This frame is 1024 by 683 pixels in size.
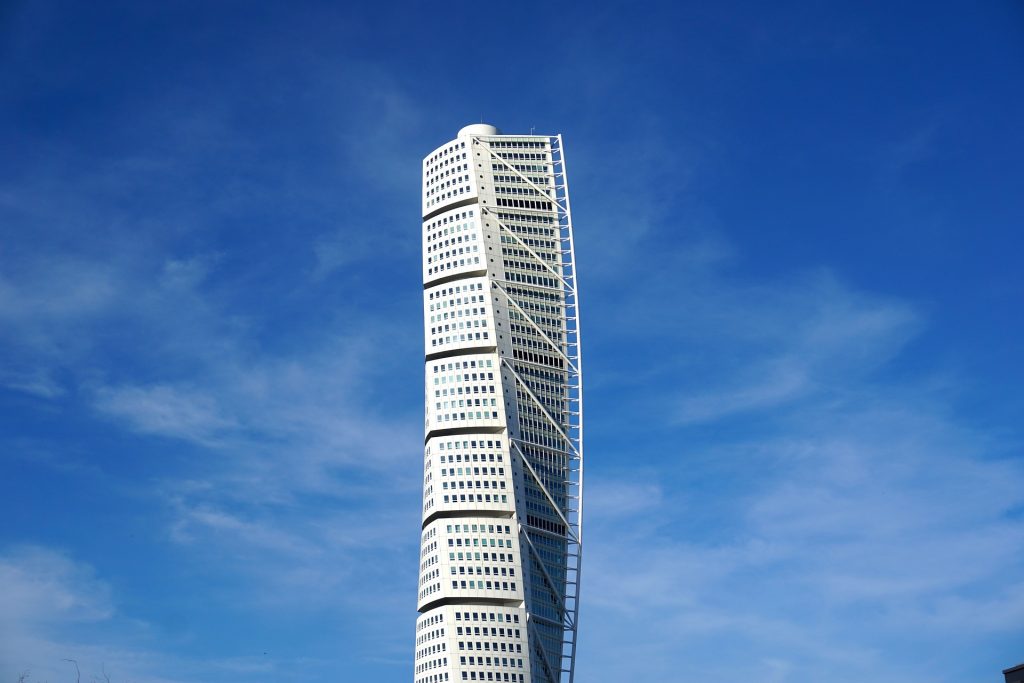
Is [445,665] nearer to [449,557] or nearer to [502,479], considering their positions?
[449,557]

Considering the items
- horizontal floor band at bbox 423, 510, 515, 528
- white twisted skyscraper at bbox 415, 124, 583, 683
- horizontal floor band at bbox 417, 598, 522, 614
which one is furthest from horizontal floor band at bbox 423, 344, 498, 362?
horizontal floor band at bbox 417, 598, 522, 614

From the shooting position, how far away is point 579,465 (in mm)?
198250

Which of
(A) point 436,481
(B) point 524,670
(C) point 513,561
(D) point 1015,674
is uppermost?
(A) point 436,481

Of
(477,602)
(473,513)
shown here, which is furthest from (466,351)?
(477,602)

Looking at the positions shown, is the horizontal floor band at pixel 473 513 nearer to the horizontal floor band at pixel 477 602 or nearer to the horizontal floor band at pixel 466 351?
the horizontal floor band at pixel 477 602

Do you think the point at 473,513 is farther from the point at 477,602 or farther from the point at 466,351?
the point at 466,351

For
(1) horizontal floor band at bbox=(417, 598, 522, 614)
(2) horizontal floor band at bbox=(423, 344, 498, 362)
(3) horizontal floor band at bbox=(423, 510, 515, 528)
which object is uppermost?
(2) horizontal floor band at bbox=(423, 344, 498, 362)

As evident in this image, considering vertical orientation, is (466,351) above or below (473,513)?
above

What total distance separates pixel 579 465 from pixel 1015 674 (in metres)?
69.5

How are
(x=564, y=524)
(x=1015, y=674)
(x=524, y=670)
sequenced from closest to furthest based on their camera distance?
1. (x=1015, y=674)
2. (x=524, y=670)
3. (x=564, y=524)

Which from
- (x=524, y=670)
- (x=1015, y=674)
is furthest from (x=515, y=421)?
(x=1015, y=674)

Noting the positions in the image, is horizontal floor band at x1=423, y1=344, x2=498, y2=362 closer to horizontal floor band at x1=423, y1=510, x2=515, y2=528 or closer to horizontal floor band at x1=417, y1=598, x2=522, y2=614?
horizontal floor band at x1=423, y1=510, x2=515, y2=528

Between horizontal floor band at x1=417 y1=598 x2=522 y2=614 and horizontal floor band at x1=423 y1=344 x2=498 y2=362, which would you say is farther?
horizontal floor band at x1=423 y1=344 x2=498 y2=362

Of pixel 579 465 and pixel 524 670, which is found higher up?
pixel 579 465
